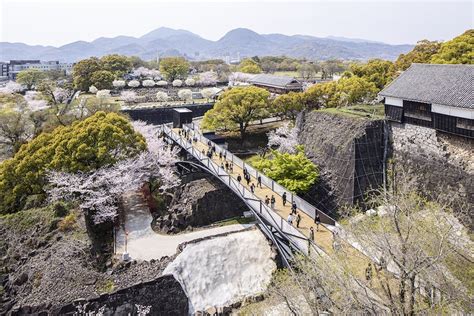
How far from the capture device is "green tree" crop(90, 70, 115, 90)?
175 ft

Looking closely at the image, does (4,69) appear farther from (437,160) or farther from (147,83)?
(437,160)

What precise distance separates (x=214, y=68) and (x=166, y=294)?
82678 mm

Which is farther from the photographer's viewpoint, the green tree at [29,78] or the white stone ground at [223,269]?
the green tree at [29,78]

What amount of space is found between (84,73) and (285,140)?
136 ft

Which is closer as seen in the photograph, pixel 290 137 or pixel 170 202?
pixel 170 202

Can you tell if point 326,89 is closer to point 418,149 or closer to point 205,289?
point 418,149

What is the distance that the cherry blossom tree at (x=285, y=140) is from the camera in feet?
85.0

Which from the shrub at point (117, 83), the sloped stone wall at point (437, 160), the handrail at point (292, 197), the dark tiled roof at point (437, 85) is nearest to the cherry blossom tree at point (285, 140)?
the handrail at point (292, 197)

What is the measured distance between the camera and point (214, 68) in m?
91.8

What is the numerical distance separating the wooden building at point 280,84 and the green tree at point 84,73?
26.9 m

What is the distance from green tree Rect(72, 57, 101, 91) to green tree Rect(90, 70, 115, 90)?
2.56 ft

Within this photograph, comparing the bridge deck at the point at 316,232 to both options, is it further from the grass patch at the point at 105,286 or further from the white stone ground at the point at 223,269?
the grass patch at the point at 105,286

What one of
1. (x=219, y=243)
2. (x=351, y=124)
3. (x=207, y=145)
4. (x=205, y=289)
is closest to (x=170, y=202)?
(x=207, y=145)

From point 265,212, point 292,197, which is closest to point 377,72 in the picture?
point 292,197
